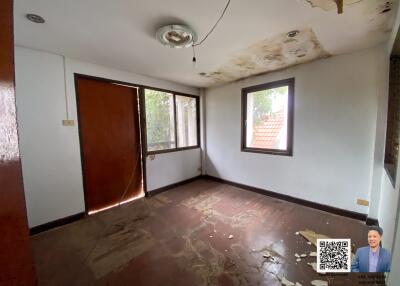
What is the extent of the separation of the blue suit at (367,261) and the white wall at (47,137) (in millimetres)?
3066

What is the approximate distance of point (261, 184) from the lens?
3.29 m

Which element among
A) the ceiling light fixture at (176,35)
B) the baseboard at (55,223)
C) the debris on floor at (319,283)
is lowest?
the debris on floor at (319,283)

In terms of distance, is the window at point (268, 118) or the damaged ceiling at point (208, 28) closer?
the damaged ceiling at point (208, 28)

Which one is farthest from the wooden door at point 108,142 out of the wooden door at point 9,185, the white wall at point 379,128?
the white wall at point 379,128

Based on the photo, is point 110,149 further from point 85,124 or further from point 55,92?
point 55,92

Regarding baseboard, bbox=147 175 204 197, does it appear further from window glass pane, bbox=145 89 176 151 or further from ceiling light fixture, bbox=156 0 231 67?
ceiling light fixture, bbox=156 0 231 67

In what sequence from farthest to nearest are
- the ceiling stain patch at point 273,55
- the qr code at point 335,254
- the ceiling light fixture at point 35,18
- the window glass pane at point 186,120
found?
the window glass pane at point 186,120
the ceiling stain patch at point 273,55
the ceiling light fixture at point 35,18
the qr code at point 335,254

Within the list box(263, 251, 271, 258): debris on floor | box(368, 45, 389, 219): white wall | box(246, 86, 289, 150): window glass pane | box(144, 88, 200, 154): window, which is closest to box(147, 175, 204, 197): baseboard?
box(144, 88, 200, 154): window

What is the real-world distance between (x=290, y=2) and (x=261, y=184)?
2.76m

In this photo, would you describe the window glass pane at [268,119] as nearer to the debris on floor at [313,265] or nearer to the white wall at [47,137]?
the debris on floor at [313,265]

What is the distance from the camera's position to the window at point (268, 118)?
288cm

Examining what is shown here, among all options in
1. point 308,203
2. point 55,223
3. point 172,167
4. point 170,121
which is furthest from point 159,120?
point 308,203

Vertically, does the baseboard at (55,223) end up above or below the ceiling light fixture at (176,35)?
below

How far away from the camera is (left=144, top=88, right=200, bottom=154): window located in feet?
10.8
